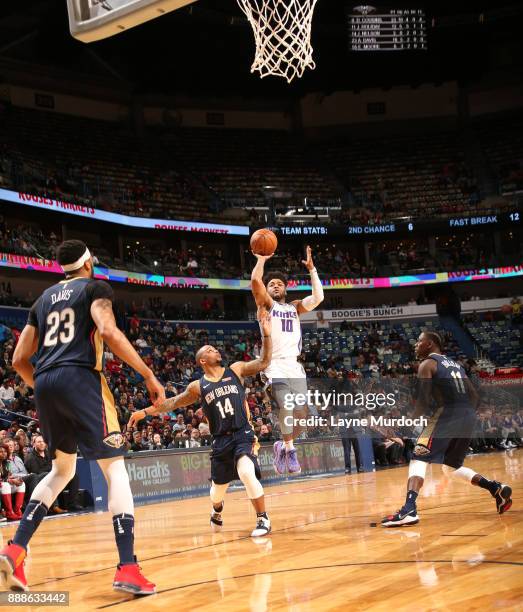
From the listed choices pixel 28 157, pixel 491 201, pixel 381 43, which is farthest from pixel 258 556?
pixel 491 201

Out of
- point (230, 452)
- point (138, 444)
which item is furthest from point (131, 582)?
point (138, 444)

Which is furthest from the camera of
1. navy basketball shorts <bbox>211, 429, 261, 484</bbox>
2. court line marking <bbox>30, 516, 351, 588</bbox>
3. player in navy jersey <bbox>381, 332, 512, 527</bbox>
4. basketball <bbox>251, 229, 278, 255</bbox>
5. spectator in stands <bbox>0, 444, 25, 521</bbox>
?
spectator in stands <bbox>0, 444, 25, 521</bbox>

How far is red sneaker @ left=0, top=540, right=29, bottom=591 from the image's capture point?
5.26 meters

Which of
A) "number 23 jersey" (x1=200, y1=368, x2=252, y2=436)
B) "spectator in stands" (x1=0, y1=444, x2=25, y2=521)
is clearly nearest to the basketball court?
"number 23 jersey" (x1=200, y1=368, x2=252, y2=436)

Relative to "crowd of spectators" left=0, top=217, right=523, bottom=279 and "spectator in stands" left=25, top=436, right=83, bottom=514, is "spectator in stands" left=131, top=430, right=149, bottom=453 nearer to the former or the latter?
"spectator in stands" left=25, top=436, right=83, bottom=514

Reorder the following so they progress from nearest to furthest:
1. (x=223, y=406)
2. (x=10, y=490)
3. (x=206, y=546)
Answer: (x=206, y=546)
(x=223, y=406)
(x=10, y=490)

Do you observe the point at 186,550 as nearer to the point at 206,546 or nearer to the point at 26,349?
the point at 206,546

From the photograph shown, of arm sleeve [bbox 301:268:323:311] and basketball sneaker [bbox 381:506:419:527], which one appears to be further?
arm sleeve [bbox 301:268:323:311]

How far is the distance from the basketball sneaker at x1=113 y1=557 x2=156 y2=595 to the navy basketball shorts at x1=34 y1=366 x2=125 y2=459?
2.35 feet

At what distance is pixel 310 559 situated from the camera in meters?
6.72

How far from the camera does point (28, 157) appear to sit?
103 feet

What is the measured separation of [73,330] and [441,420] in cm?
461

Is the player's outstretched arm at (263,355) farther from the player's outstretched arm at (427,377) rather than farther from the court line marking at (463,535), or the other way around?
the court line marking at (463,535)

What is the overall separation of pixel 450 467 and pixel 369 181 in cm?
3352
